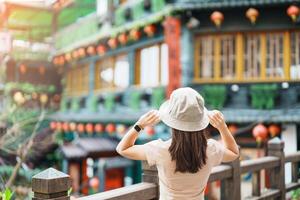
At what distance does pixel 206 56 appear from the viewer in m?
12.7

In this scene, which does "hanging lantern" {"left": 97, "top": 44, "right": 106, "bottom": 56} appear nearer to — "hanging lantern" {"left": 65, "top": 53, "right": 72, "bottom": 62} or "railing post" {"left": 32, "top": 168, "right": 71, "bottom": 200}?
"hanging lantern" {"left": 65, "top": 53, "right": 72, "bottom": 62}

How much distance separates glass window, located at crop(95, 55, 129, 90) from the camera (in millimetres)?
15691

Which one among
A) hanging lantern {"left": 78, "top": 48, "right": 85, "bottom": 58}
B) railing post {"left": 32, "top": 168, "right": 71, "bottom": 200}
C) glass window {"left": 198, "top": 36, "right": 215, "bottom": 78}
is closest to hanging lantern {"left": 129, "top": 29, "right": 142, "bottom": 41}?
glass window {"left": 198, "top": 36, "right": 215, "bottom": 78}

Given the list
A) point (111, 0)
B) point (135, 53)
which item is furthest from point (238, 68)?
point (111, 0)

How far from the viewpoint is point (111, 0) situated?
15.9m

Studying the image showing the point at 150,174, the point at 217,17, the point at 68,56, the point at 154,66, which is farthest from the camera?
the point at 68,56

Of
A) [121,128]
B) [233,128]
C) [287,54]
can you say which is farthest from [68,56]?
[287,54]

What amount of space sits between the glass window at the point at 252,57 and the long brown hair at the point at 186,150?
9.92 m

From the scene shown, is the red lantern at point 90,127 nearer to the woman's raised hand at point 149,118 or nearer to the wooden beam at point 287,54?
the wooden beam at point 287,54

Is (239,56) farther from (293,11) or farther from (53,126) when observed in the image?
(53,126)

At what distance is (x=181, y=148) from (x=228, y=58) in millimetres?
10079

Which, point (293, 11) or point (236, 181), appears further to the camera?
point (293, 11)

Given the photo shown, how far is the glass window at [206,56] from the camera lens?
12.6 m

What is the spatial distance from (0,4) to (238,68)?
33.6ft
